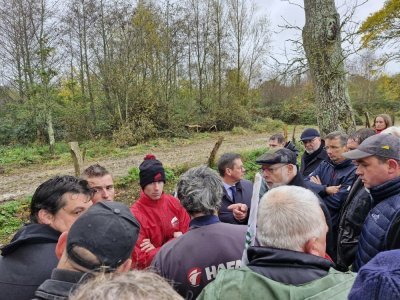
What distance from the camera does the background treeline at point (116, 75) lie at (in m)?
18.1

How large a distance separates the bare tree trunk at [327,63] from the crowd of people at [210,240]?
12.8ft

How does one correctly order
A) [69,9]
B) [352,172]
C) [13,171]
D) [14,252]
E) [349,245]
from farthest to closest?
[69,9] → [13,171] → [352,172] → [349,245] → [14,252]

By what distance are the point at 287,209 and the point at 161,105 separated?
20.4 metres

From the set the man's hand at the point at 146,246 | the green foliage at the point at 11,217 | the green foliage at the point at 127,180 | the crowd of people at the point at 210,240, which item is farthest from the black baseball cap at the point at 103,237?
the green foliage at the point at 127,180

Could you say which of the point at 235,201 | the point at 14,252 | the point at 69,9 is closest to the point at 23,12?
the point at 69,9

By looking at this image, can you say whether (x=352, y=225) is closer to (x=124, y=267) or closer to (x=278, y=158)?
(x=278, y=158)

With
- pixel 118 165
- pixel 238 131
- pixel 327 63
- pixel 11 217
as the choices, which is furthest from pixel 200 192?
pixel 238 131

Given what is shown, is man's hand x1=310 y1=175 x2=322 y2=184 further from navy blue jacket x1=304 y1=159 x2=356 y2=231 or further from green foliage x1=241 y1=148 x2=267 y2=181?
green foliage x1=241 y1=148 x2=267 y2=181

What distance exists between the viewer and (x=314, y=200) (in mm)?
1872

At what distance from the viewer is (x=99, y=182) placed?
355cm

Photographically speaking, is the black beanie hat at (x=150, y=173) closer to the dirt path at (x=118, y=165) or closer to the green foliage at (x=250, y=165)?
the dirt path at (x=118, y=165)

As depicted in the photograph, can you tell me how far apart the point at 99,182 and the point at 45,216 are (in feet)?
4.02

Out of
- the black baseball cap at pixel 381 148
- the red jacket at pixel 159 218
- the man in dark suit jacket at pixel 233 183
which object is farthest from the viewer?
the man in dark suit jacket at pixel 233 183

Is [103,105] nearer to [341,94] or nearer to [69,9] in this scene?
[69,9]
